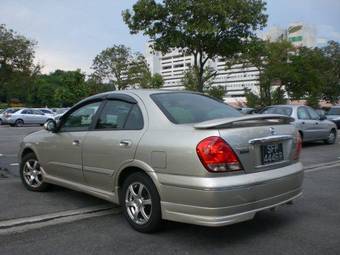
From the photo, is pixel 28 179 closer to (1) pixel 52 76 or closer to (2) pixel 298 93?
(2) pixel 298 93

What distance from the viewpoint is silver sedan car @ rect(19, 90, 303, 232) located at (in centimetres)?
427

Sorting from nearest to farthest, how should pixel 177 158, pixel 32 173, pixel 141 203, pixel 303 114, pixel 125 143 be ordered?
1. pixel 177 158
2. pixel 141 203
3. pixel 125 143
4. pixel 32 173
5. pixel 303 114

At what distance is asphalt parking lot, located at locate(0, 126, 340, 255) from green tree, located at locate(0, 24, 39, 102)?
38921 millimetres

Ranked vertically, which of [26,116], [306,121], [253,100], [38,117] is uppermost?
[253,100]

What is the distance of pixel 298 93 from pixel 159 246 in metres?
37.1

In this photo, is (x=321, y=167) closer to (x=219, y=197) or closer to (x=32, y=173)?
(x=32, y=173)

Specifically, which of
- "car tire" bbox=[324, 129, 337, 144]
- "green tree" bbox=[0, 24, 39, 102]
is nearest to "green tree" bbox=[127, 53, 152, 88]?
"green tree" bbox=[0, 24, 39, 102]

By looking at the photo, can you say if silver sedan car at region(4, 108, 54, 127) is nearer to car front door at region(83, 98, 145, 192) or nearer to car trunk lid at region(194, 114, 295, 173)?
car front door at region(83, 98, 145, 192)

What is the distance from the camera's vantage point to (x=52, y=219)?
5.41 metres

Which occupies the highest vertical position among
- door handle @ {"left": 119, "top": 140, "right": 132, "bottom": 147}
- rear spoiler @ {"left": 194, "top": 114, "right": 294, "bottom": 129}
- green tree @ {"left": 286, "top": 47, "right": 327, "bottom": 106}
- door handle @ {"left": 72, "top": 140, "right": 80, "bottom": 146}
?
green tree @ {"left": 286, "top": 47, "right": 327, "bottom": 106}

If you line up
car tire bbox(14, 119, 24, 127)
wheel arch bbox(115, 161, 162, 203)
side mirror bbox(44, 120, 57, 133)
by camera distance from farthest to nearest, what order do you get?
car tire bbox(14, 119, 24, 127) < side mirror bbox(44, 120, 57, 133) < wheel arch bbox(115, 161, 162, 203)

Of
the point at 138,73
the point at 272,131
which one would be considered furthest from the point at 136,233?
the point at 138,73

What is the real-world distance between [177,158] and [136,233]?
1.04m

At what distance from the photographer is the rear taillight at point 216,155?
13.9 ft
